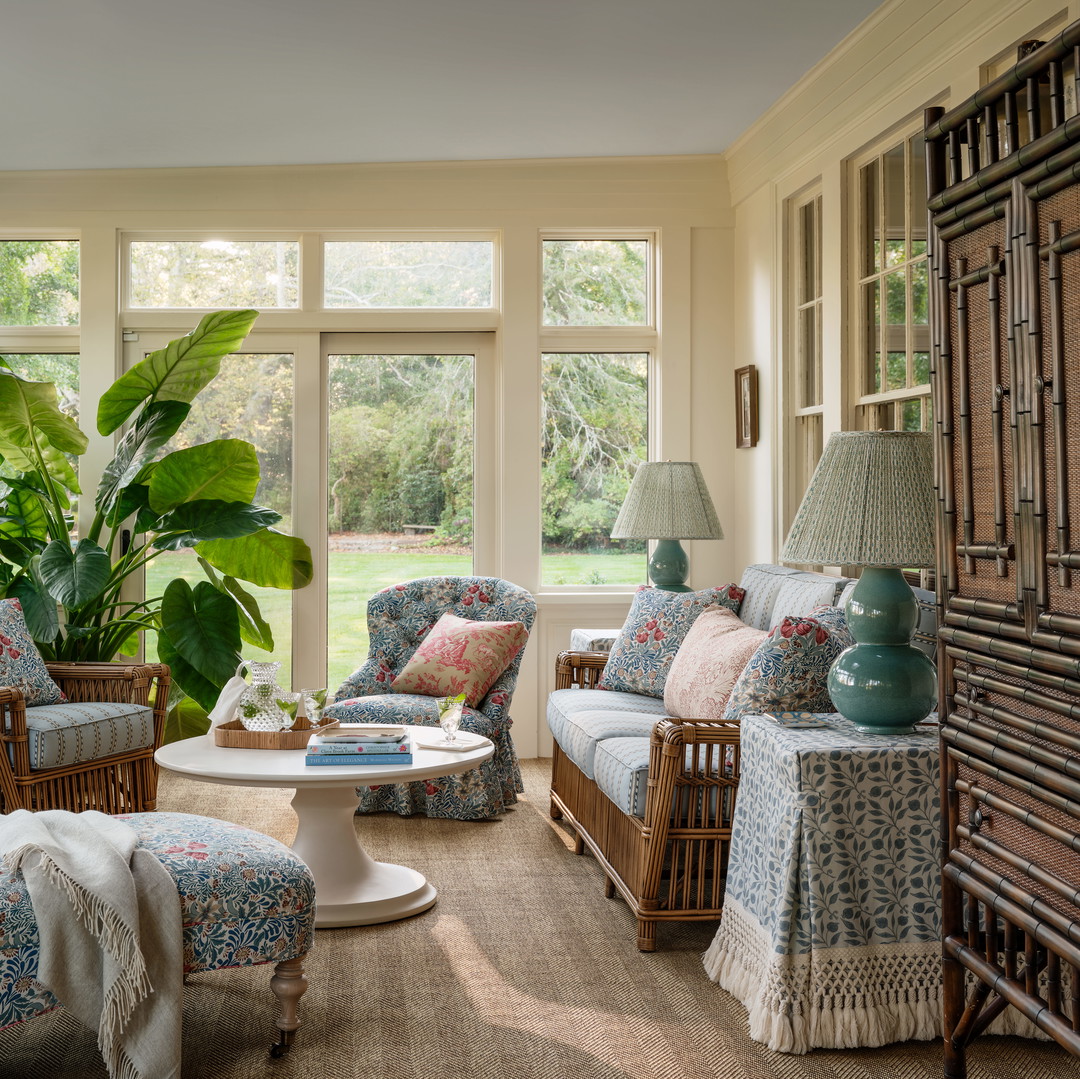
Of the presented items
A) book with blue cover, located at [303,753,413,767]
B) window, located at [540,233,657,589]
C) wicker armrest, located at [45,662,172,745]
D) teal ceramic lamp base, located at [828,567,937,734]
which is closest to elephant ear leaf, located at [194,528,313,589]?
wicker armrest, located at [45,662,172,745]

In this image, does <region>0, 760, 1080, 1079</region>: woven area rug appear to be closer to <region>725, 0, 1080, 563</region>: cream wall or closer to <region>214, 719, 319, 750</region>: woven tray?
<region>214, 719, 319, 750</region>: woven tray

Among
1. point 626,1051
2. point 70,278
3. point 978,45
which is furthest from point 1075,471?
point 70,278

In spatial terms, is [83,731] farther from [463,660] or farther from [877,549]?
[877,549]

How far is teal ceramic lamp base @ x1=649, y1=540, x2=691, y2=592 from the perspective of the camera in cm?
470

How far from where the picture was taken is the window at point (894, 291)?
371 centimetres

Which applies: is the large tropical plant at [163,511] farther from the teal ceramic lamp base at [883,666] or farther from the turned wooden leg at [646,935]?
the teal ceramic lamp base at [883,666]

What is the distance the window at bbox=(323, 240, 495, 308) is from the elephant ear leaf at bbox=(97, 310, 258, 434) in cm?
73

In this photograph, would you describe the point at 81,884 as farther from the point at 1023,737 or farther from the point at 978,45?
the point at 978,45

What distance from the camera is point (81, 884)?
209 cm

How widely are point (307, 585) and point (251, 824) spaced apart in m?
1.36

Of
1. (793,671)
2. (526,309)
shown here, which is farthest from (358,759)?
(526,309)

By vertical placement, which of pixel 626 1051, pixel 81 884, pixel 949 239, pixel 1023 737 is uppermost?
pixel 949 239

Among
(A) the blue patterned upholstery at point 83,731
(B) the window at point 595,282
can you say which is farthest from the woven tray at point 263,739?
(B) the window at point 595,282

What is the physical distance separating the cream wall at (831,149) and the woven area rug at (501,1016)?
2.20m
